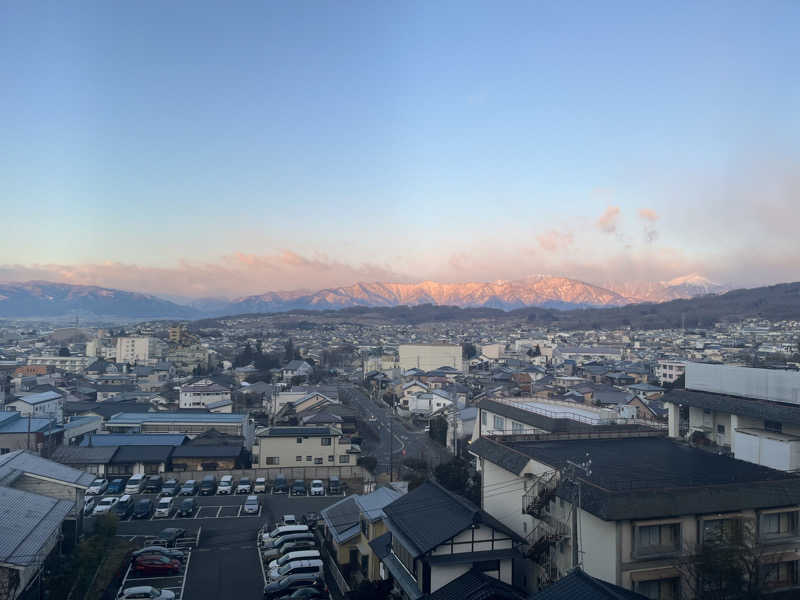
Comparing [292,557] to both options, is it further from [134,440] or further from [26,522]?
[134,440]

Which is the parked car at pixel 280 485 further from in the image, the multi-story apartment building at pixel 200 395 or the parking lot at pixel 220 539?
the multi-story apartment building at pixel 200 395

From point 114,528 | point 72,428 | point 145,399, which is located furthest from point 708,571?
point 145,399

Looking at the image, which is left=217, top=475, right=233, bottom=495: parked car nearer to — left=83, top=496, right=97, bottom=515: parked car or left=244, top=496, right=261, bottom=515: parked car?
left=244, top=496, right=261, bottom=515: parked car

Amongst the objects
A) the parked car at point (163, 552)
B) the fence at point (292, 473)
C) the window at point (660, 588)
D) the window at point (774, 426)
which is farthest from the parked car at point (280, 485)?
the window at point (774, 426)

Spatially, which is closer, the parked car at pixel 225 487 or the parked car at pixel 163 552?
the parked car at pixel 163 552

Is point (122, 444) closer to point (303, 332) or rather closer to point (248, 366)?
point (248, 366)

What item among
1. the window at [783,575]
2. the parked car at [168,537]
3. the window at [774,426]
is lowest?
the parked car at [168,537]

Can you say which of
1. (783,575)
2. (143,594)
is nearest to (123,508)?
(143,594)
